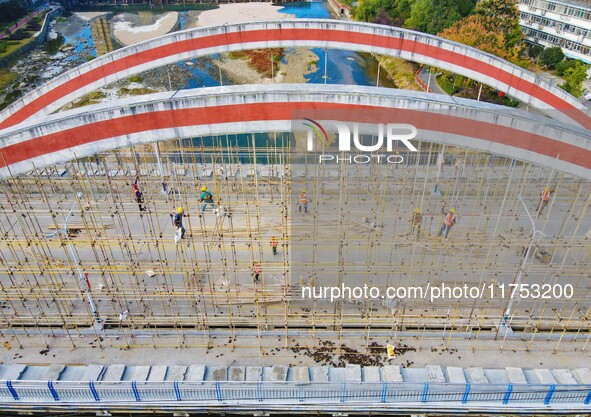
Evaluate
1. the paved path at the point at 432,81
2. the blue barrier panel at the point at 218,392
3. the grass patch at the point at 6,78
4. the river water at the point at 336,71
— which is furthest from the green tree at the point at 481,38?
the grass patch at the point at 6,78

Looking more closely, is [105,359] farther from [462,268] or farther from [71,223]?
[462,268]

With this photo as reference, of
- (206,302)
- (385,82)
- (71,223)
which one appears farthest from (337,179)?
(385,82)

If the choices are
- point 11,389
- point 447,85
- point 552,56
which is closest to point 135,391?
point 11,389

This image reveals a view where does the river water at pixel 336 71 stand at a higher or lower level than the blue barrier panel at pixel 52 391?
lower

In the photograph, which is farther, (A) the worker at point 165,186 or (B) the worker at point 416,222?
(A) the worker at point 165,186

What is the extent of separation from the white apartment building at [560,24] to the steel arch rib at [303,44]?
1908cm

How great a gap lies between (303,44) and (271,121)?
894cm

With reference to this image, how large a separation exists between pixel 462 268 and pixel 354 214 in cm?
456

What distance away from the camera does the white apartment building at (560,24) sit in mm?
31922

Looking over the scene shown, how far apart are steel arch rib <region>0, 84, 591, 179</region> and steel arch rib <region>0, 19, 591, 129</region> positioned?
7.16 meters

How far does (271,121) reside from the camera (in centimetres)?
1190

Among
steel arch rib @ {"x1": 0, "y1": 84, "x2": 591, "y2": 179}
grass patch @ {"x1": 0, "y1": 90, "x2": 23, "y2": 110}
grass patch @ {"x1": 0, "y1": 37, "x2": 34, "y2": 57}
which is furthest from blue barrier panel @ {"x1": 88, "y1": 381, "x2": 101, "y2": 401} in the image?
grass patch @ {"x1": 0, "y1": 37, "x2": 34, "y2": 57}

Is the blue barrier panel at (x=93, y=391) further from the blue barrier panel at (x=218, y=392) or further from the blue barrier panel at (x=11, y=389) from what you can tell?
the blue barrier panel at (x=218, y=392)

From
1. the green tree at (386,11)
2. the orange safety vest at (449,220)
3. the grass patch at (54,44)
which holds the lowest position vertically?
the grass patch at (54,44)
